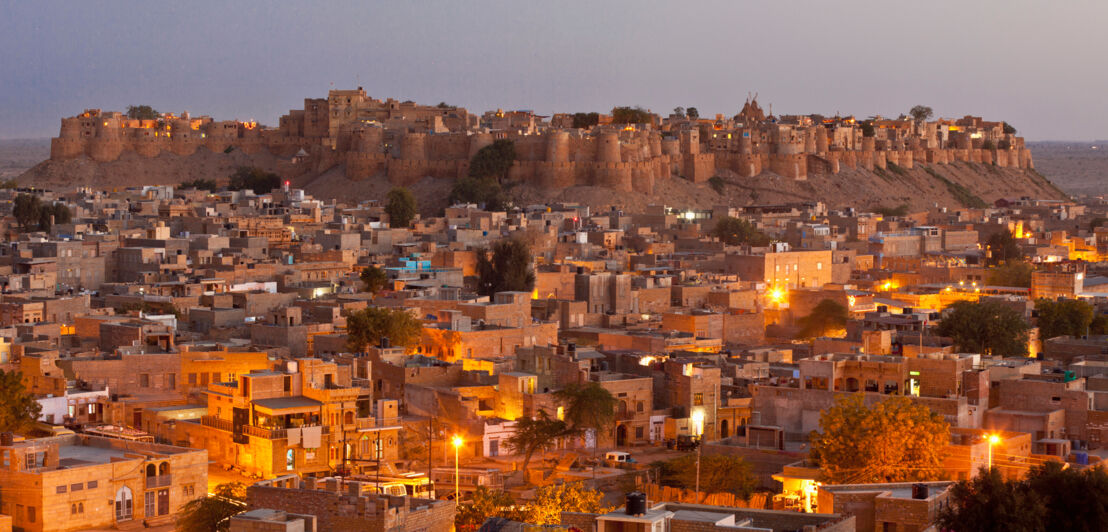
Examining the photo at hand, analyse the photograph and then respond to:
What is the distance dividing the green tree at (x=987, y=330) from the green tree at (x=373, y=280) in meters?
12.3

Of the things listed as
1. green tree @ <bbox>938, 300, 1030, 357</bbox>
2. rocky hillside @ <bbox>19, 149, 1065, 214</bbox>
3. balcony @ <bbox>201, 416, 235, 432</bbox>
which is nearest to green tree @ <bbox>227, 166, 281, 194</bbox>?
rocky hillside @ <bbox>19, 149, 1065, 214</bbox>

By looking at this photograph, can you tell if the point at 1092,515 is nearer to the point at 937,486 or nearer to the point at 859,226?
the point at 937,486

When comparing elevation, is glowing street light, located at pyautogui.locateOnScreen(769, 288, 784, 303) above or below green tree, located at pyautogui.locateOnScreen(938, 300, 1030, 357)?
above

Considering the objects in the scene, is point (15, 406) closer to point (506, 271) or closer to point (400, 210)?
point (506, 271)

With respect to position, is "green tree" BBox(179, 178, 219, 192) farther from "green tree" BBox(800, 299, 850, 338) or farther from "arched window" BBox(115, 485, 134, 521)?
"arched window" BBox(115, 485, 134, 521)

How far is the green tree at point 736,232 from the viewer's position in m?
52.1

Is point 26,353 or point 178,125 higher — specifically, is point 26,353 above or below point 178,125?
below

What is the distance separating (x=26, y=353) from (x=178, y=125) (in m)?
62.4

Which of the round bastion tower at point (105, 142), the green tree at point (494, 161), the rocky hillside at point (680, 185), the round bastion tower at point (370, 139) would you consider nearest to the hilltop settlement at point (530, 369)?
the rocky hillside at point (680, 185)

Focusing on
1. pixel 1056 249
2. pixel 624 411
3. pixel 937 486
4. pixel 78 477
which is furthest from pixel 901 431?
pixel 1056 249

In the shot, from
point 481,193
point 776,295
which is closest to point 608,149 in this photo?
point 481,193

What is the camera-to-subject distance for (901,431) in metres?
18.7

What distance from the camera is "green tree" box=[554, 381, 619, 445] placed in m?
22.5

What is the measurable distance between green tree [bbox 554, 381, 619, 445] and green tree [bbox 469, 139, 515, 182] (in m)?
47.5
